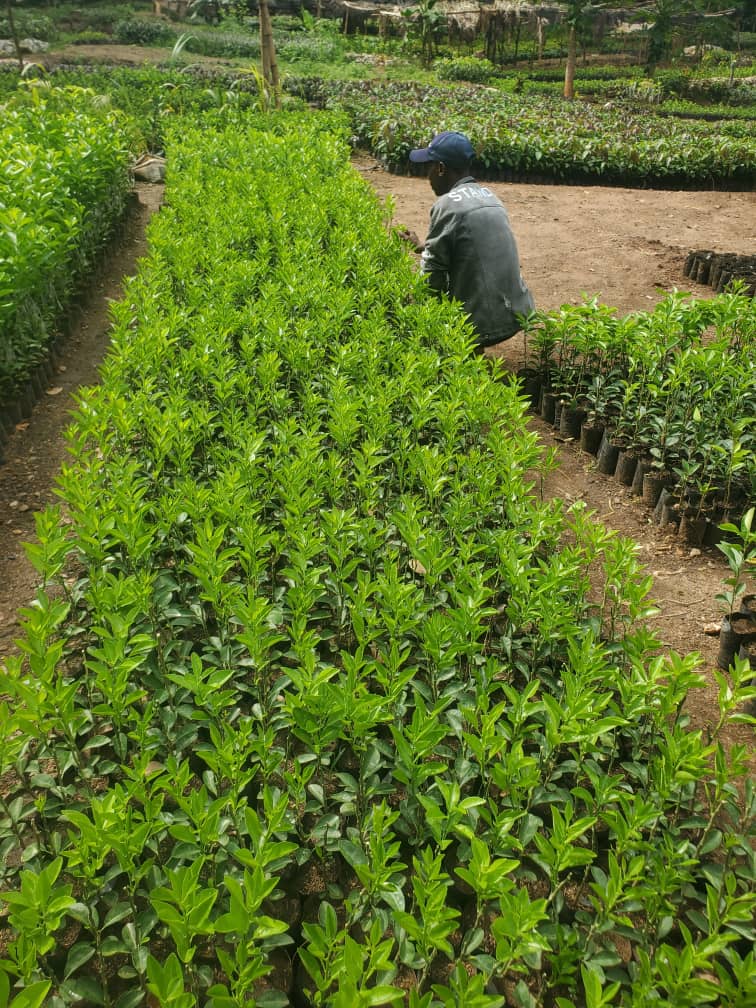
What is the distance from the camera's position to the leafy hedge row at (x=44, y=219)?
16.7ft

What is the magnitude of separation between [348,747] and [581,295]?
22.1 ft

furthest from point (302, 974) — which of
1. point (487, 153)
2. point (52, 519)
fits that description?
point (487, 153)

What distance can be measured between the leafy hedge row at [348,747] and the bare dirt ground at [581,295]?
0.55 m

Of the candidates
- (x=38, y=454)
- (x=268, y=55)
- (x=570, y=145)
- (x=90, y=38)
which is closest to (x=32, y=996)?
(x=38, y=454)

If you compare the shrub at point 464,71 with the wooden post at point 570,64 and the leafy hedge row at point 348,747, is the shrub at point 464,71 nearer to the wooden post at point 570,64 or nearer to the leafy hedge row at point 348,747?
the wooden post at point 570,64

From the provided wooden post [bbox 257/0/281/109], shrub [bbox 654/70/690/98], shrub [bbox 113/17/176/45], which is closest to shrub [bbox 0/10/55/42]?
shrub [bbox 113/17/176/45]

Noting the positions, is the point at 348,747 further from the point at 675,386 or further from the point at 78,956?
the point at 675,386

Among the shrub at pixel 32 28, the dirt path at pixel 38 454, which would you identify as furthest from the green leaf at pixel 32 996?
the shrub at pixel 32 28

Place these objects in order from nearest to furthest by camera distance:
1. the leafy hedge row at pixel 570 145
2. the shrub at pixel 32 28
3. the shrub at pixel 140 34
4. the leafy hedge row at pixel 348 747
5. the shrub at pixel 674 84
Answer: the leafy hedge row at pixel 348 747 < the leafy hedge row at pixel 570 145 < the shrub at pixel 674 84 < the shrub at pixel 32 28 < the shrub at pixel 140 34

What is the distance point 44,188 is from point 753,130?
19.8 meters

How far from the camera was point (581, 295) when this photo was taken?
816cm

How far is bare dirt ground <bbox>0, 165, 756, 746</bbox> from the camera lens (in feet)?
13.2

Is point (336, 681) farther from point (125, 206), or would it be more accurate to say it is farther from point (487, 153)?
point (487, 153)

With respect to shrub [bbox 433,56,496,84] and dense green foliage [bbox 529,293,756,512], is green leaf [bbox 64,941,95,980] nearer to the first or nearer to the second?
dense green foliage [bbox 529,293,756,512]
